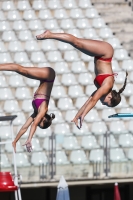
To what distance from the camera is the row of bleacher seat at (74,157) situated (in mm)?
18281

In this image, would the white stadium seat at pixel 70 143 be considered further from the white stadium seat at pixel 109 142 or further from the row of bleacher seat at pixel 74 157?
the white stadium seat at pixel 109 142

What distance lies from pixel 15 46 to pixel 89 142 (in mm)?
4527

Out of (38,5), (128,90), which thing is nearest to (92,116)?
(128,90)

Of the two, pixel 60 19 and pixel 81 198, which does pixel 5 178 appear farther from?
pixel 60 19

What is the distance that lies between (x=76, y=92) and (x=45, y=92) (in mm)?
9098

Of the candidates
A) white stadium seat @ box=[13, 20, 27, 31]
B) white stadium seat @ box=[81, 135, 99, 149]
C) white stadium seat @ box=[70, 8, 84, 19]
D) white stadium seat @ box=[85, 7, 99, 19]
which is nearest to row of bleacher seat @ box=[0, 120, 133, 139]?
white stadium seat @ box=[81, 135, 99, 149]

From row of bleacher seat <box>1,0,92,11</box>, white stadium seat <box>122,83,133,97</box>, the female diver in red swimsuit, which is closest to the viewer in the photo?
the female diver in red swimsuit

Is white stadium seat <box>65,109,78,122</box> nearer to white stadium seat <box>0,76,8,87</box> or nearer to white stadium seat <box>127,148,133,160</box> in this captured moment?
white stadium seat <box>0,76,8,87</box>

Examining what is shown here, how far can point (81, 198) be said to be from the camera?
20.3 metres

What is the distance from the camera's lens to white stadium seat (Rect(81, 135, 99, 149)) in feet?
60.9

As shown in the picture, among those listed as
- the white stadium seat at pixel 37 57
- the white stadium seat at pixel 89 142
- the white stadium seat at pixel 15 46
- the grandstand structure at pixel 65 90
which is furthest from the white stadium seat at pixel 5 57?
the white stadium seat at pixel 89 142

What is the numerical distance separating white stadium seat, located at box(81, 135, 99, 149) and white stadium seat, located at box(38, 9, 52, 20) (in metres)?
5.43

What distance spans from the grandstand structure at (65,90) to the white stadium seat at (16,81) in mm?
21

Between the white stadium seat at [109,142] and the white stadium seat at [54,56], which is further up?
the white stadium seat at [54,56]
